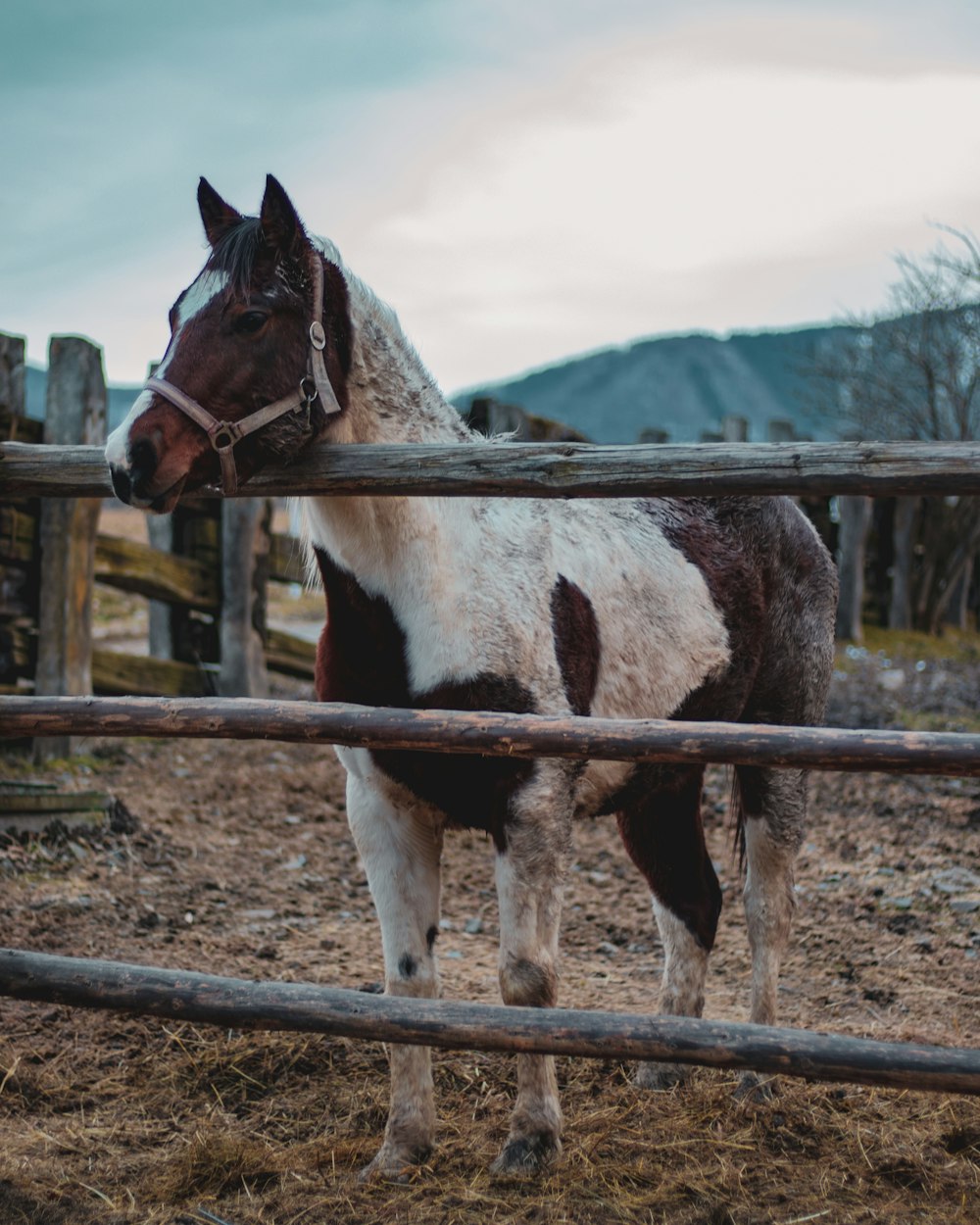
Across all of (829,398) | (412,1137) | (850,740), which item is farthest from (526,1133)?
(829,398)

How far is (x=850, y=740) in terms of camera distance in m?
2.44

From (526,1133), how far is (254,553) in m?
5.57

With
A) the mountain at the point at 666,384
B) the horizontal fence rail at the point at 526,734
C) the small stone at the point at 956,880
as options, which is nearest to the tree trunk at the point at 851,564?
the small stone at the point at 956,880

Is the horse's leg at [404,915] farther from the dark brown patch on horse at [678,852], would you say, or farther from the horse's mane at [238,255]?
the horse's mane at [238,255]

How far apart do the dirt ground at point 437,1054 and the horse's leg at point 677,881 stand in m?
0.29

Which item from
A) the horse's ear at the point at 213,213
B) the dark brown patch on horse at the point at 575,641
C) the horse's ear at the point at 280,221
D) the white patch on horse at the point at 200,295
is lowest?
the dark brown patch on horse at the point at 575,641

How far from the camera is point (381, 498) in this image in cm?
293

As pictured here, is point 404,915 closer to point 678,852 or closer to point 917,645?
point 678,852

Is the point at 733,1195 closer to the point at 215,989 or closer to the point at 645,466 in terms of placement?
the point at 215,989

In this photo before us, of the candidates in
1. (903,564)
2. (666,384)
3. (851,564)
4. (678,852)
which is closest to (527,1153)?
(678,852)

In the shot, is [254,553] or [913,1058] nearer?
[913,1058]

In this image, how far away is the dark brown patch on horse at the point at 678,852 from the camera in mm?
3936

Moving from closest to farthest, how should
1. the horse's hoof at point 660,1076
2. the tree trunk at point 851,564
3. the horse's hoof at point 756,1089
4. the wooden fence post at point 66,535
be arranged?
1. the horse's hoof at point 756,1089
2. the horse's hoof at point 660,1076
3. the wooden fence post at point 66,535
4. the tree trunk at point 851,564

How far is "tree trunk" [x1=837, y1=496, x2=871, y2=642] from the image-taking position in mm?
13648
